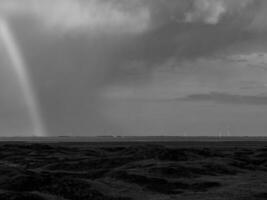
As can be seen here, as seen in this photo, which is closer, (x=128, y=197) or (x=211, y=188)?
(x=128, y=197)

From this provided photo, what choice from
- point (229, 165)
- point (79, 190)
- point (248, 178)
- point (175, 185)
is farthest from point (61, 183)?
point (229, 165)

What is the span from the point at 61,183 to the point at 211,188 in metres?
10.8

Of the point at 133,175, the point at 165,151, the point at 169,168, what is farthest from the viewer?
the point at 165,151

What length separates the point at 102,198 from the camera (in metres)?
30.4

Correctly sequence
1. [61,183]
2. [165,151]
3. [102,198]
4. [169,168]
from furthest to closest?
[165,151] < [169,168] < [61,183] < [102,198]

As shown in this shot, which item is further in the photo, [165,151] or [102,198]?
[165,151]

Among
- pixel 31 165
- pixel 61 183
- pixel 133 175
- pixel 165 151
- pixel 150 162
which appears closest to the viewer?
pixel 61 183

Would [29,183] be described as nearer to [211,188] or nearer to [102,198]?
[102,198]

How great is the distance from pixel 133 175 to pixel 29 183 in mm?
10089

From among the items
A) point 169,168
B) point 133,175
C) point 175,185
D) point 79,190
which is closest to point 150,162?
point 169,168

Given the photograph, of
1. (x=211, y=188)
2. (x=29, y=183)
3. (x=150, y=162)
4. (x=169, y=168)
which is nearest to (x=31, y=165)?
(x=150, y=162)

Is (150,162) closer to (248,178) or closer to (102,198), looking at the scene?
(248,178)

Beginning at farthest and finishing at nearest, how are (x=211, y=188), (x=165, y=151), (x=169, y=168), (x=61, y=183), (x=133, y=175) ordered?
(x=165, y=151), (x=169, y=168), (x=133, y=175), (x=211, y=188), (x=61, y=183)

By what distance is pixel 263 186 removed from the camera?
119 ft
